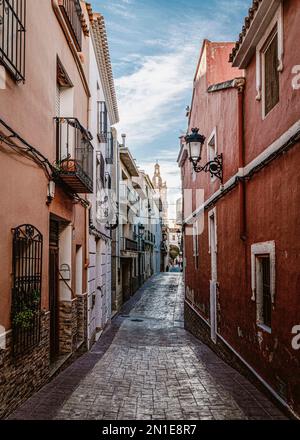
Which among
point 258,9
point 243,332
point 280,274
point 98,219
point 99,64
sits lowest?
point 243,332

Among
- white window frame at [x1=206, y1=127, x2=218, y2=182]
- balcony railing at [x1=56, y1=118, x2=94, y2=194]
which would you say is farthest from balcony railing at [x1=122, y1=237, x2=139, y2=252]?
balcony railing at [x1=56, y1=118, x2=94, y2=194]

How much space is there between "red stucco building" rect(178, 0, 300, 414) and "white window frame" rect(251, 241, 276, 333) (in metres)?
0.01

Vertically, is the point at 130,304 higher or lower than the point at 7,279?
lower

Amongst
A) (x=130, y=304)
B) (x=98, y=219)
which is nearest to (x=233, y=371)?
(x=98, y=219)

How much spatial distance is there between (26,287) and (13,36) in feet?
10.4

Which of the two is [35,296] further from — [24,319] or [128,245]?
[128,245]

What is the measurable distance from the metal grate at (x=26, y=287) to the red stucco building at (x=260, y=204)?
326 cm

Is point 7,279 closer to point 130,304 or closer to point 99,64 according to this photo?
point 99,64

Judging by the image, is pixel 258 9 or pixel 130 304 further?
pixel 130 304

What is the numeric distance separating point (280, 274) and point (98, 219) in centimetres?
925

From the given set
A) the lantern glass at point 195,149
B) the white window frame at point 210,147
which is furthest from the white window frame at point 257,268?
the white window frame at point 210,147

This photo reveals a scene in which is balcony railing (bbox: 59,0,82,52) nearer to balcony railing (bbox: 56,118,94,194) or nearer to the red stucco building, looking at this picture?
balcony railing (bbox: 56,118,94,194)

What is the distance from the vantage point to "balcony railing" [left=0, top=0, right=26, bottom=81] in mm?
5075
